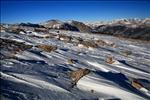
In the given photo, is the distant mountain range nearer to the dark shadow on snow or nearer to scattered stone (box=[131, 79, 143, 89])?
the dark shadow on snow

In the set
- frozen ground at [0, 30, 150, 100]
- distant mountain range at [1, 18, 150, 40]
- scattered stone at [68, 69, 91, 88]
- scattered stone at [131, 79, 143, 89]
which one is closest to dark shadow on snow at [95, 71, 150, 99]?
frozen ground at [0, 30, 150, 100]

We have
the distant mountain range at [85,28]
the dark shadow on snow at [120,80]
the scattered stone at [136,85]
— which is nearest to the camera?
the dark shadow on snow at [120,80]

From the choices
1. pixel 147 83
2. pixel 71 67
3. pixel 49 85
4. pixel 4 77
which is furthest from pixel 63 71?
pixel 147 83

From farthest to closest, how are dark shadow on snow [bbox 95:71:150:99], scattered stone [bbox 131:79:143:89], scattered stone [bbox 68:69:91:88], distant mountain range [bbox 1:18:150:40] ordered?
distant mountain range [bbox 1:18:150:40], scattered stone [bbox 131:79:143:89], scattered stone [bbox 68:69:91:88], dark shadow on snow [bbox 95:71:150:99]

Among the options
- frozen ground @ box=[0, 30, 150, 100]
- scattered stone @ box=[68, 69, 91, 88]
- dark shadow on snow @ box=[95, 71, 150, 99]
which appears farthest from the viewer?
scattered stone @ box=[68, 69, 91, 88]

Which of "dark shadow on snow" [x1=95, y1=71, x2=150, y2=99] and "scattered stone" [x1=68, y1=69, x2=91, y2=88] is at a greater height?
"scattered stone" [x1=68, y1=69, x2=91, y2=88]

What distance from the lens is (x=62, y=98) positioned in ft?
20.6

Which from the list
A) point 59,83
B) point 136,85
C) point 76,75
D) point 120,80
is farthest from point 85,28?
point 59,83

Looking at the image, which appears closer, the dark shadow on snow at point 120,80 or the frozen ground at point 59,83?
the frozen ground at point 59,83

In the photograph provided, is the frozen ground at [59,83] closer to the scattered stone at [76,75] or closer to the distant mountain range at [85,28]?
the scattered stone at [76,75]

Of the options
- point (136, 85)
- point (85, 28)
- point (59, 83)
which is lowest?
point (85, 28)

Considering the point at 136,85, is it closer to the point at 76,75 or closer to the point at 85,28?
the point at 76,75

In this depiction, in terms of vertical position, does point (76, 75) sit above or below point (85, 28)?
above

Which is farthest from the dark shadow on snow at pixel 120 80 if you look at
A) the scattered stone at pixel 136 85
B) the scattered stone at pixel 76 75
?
the scattered stone at pixel 76 75
